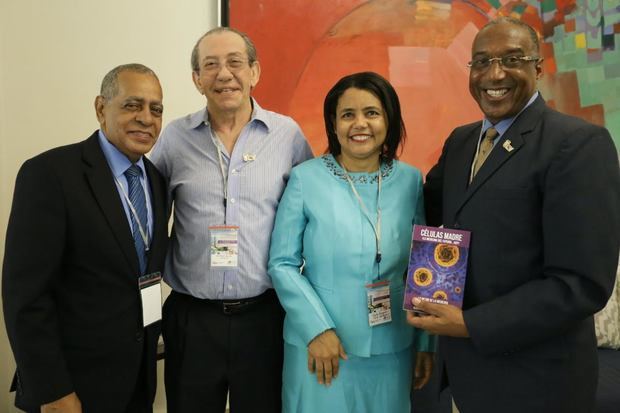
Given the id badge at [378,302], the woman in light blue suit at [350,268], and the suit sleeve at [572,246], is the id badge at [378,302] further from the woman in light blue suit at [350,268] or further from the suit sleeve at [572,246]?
the suit sleeve at [572,246]

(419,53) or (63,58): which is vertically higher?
(419,53)

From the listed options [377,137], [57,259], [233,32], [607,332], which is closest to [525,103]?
[377,137]

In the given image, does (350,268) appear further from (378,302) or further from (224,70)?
(224,70)

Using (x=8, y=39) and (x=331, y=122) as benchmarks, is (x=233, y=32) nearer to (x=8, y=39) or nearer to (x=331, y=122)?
(x=331, y=122)

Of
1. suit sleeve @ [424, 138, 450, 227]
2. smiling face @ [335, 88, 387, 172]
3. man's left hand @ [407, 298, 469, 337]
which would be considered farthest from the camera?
suit sleeve @ [424, 138, 450, 227]

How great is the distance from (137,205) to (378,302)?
3.07 feet

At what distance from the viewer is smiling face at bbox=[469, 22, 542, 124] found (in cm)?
142

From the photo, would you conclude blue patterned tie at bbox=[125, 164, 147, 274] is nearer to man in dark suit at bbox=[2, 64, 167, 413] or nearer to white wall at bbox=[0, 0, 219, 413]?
man in dark suit at bbox=[2, 64, 167, 413]

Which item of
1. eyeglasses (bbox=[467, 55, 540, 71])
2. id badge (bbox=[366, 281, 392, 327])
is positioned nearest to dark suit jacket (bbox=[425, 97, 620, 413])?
→ eyeglasses (bbox=[467, 55, 540, 71])

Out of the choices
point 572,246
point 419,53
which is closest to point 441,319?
point 572,246

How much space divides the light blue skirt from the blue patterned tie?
0.67 meters

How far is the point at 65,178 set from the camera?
149cm

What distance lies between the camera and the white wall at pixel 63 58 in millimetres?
2412

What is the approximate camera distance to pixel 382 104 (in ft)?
5.83
